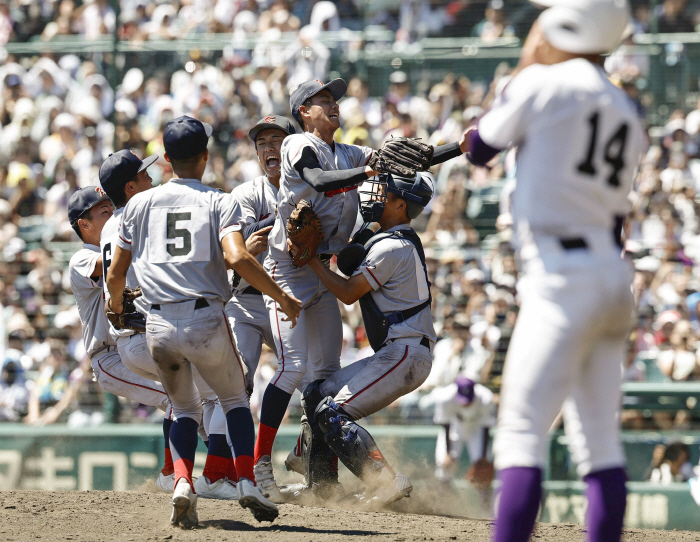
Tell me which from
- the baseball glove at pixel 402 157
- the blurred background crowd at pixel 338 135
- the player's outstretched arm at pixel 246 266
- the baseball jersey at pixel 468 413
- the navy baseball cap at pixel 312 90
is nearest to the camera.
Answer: the player's outstretched arm at pixel 246 266

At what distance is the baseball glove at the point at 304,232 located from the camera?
481cm

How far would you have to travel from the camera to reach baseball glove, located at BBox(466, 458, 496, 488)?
7.93 meters

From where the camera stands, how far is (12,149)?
38.0 ft

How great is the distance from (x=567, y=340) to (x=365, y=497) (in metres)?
2.84

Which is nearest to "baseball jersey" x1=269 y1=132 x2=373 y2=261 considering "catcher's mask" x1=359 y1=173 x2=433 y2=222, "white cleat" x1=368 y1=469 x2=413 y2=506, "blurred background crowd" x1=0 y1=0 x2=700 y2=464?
"catcher's mask" x1=359 y1=173 x2=433 y2=222

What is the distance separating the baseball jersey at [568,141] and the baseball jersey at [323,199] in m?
2.22

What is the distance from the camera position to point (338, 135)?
36.3 ft

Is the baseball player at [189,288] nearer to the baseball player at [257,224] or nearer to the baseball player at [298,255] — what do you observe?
the baseball player at [298,255]

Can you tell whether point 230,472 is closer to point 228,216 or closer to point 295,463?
point 295,463

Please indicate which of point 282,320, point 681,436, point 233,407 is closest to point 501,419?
point 233,407

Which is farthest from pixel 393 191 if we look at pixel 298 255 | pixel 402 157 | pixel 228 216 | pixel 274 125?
pixel 228 216

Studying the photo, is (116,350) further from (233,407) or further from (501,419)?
(501,419)

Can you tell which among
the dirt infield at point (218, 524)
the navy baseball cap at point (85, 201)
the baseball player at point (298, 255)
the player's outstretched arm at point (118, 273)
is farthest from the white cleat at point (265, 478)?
the navy baseball cap at point (85, 201)

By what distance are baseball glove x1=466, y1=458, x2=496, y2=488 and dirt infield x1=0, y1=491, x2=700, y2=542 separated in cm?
272
